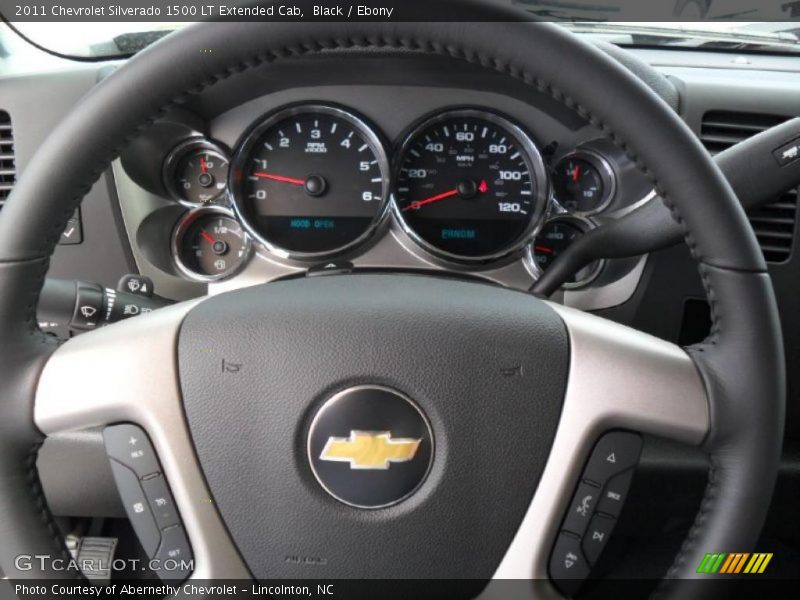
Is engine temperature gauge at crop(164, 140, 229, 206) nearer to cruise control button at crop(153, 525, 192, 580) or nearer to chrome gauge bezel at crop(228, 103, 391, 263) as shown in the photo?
chrome gauge bezel at crop(228, 103, 391, 263)

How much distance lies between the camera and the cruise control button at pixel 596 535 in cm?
98

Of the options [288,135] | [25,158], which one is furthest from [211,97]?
[25,158]

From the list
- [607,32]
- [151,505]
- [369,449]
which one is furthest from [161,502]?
[607,32]

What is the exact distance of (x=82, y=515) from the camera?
157cm

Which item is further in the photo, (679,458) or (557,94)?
(679,458)

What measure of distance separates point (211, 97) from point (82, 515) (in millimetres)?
963

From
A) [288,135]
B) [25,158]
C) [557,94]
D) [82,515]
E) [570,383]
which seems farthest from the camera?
[288,135]

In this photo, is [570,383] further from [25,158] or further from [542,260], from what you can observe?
[25,158]

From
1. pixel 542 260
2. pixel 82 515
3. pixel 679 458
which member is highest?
pixel 542 260

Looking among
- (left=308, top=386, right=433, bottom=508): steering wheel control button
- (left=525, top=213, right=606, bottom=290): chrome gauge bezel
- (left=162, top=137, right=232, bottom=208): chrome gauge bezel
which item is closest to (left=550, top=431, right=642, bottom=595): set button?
(left=308, top=386, right=433, bottom=508): steering wheel control button

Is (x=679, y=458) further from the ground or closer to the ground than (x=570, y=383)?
closer to the ground

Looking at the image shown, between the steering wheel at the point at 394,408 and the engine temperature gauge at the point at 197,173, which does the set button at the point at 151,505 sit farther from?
the engine temperature gauge at the point at 197,173

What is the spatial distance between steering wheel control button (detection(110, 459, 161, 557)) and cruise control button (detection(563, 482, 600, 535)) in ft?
1.62

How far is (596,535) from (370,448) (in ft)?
0.96
